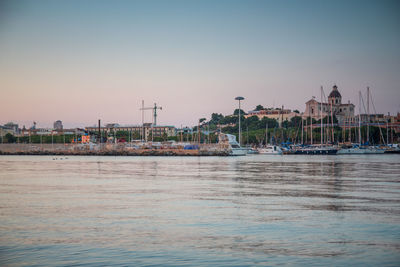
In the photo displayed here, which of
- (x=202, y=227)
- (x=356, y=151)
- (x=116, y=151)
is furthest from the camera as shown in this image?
(x=116, y=151)

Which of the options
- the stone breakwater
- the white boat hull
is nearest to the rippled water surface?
the stone breakwater

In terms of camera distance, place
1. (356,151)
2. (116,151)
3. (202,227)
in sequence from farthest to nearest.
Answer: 1. (116,151)
2. (356,151)
3. (202,227)

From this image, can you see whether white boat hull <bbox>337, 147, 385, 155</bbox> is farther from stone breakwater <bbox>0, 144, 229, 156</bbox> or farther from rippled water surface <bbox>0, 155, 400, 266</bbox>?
rippled water surface <bbox>0, 155, 400, 266</bbox>

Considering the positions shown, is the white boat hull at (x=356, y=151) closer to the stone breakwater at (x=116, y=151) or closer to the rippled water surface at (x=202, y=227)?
the stone breakwater at (x=116, y=151)

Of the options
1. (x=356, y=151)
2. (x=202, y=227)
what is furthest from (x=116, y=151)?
(x=202, y=227)

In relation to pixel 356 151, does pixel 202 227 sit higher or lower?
lower

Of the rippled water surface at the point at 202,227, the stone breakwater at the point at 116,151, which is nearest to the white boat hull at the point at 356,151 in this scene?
the stone breakwater at the point at 116,151

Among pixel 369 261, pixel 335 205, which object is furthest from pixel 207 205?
pixel 369 261

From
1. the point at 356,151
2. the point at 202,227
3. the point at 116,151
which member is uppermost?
the point at 116,151

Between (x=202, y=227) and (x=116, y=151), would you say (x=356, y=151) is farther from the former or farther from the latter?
(x=202, y=227)

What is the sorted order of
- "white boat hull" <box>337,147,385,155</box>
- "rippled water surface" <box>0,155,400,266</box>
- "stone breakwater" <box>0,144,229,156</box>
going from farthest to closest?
"stone breakwater" <box>0,144,229,156</box> < "white boat hull" <box>337,147,385,155</box> < "rippled water surface" <box>0,155,400,266</box>

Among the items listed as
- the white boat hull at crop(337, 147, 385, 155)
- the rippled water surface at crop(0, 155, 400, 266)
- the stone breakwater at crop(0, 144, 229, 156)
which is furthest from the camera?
the stone breakwater at crop(0, 144, 229, 156)

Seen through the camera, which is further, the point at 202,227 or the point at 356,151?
the point at 356,151

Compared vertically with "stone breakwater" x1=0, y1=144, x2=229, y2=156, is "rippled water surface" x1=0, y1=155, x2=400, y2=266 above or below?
below
